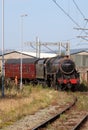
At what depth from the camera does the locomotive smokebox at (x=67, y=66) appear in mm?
36778

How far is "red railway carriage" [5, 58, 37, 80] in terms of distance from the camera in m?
41.9

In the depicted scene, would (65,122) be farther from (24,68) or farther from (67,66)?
(24,68)

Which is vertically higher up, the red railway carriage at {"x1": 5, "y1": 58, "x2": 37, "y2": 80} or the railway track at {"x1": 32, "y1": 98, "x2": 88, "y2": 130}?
the railway track at {"x1": 32, "y1": 98, "x2": 88, "y2": 130}

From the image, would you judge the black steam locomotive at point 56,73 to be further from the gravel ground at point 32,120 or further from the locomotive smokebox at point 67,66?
the gravel ground at point 32,120

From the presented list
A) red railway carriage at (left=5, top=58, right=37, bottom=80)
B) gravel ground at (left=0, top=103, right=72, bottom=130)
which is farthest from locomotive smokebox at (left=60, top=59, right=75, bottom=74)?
gravel ground at (left=0, top=103, right=72, bottom=130)

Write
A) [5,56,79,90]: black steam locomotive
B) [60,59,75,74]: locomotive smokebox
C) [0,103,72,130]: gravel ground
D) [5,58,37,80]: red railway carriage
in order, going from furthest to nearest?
[5,58,37,80]: red railway carriage → [60,59,75,74]: locomotive smokebox → [5,56,79,90]: black steam locomotive → [0,103,72,130]: gravel ground

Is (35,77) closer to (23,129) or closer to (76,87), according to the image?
(76,87)

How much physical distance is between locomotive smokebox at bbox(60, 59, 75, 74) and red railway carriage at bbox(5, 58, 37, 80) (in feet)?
16.1

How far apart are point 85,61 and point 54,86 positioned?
96.4 feet

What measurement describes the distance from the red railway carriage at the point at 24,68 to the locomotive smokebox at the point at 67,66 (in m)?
4.92

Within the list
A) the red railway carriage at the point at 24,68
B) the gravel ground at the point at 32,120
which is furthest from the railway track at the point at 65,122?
the red railway carriage at the point at 24,68

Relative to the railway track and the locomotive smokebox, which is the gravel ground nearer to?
the railway track

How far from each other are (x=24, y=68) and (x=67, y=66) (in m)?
8.67

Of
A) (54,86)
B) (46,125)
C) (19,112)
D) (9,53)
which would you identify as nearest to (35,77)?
(54,86)
